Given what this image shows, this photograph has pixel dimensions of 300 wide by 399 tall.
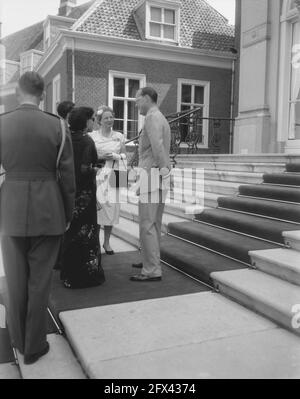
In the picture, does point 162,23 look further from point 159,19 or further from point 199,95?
point 199,95

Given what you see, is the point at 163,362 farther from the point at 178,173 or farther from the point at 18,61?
the point at 18,61

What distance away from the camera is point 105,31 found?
14.7 metres

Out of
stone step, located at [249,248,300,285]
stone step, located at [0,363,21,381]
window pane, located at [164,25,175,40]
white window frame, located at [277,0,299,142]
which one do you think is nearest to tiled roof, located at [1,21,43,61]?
window pane, located at [164,25,175,40]

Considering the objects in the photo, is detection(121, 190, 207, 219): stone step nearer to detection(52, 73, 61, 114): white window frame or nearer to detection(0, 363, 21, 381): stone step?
detection(0, 363, 21, 381): stone step

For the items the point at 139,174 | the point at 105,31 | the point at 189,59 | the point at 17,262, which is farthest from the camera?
the point at 189,59

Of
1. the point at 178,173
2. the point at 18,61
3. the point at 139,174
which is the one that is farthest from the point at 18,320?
the point at 18,61

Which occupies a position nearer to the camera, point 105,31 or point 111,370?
point 111,370

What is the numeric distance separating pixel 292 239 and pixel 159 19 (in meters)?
13.6

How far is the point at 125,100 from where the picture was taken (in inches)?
598

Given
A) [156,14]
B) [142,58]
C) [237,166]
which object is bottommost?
[237,166]

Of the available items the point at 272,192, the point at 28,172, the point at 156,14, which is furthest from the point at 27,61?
the point at 28,172

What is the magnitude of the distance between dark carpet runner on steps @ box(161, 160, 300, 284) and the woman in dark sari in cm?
99

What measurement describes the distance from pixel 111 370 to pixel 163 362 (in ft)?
0.98
